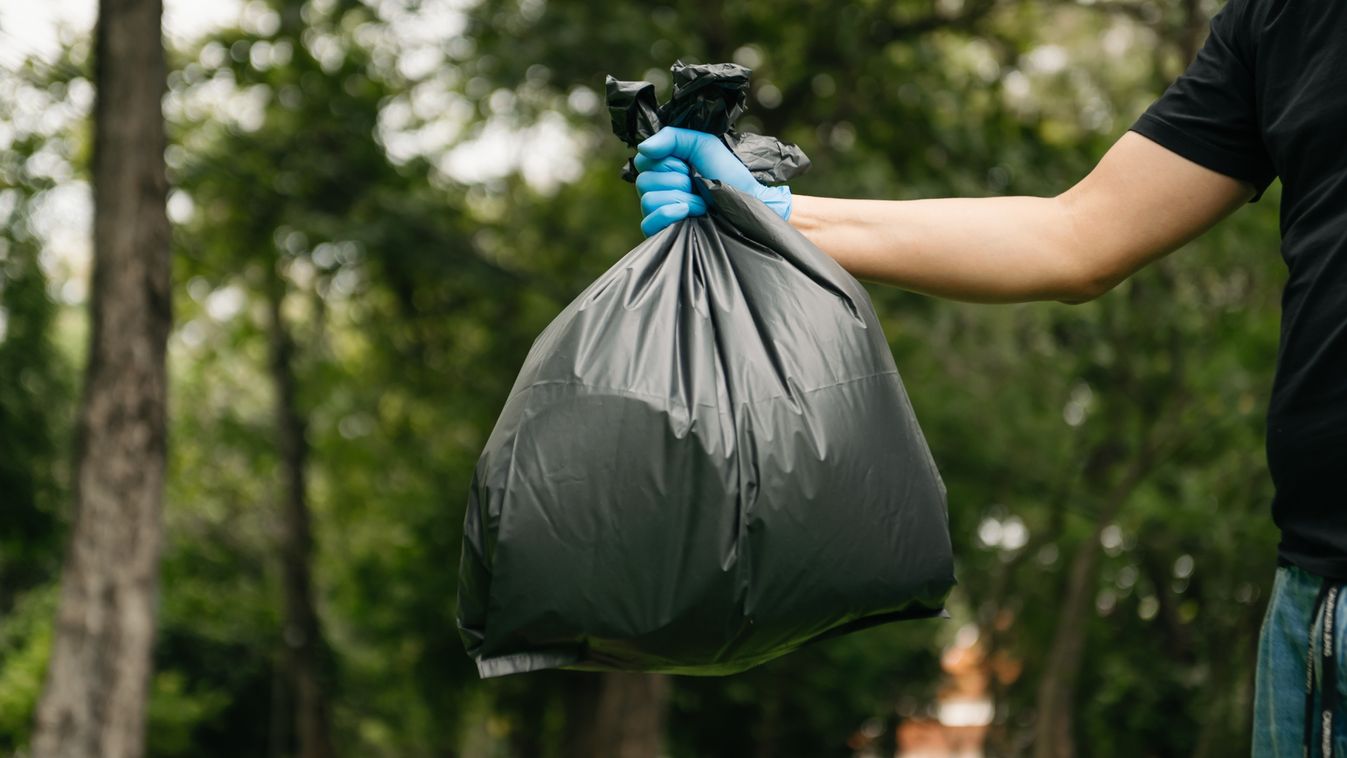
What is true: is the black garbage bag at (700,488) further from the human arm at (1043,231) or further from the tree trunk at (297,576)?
the tree trunk at (297,576)

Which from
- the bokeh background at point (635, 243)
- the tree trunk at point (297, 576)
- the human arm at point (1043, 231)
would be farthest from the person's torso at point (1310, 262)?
the tree trunk at point (297, 576)

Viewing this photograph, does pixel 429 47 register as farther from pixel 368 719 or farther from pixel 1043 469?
pixel 368 719

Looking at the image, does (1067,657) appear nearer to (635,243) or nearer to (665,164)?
(635,243)

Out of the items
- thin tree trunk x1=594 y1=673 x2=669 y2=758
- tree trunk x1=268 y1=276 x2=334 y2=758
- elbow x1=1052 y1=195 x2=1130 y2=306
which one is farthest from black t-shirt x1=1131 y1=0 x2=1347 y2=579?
tree trunk x1=268 y1=276 x2=334 y2=758

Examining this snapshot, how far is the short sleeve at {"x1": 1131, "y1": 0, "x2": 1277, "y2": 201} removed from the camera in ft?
5.47

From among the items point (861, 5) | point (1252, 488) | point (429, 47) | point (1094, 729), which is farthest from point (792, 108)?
point (1094, 729)

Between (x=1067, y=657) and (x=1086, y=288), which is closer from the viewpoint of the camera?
(x=1086, y=288)

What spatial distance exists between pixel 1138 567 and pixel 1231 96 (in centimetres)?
958

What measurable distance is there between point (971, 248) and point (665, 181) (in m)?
0.42

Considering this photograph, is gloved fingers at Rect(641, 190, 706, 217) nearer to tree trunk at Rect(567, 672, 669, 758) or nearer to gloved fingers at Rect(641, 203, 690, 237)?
gloved fingers at Rect(641, 203, 690, 237)

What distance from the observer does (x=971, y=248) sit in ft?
5.97

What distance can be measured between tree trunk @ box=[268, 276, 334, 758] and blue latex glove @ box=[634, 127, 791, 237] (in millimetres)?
13788

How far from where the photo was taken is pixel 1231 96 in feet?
5.50

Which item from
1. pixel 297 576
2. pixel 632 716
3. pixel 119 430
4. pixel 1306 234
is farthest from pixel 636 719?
pixel 1306 234
